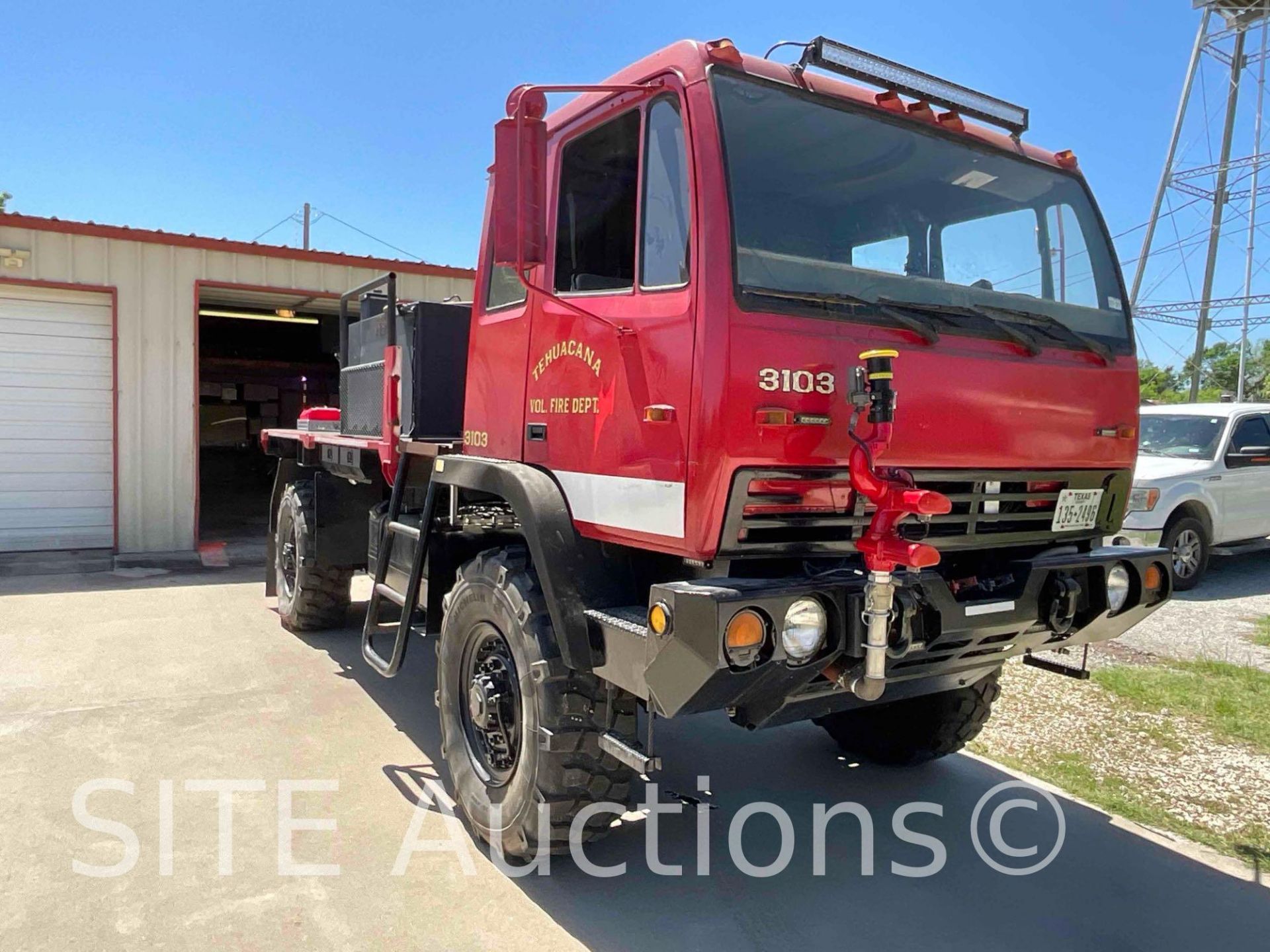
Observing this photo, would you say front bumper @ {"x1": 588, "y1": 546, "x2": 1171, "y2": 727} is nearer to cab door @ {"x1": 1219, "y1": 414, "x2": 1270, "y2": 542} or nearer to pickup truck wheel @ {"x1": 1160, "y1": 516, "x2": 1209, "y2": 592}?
pickup truck wheel @ {"x1": 1160, "y1": 516, "x2": 1209, "y2": 592}

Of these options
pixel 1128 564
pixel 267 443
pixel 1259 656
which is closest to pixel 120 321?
pixel 267 443

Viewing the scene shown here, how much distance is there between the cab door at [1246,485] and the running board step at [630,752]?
337 inches

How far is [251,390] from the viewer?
21.1 metres

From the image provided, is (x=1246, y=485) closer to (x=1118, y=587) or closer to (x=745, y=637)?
(x=1118, y=587)

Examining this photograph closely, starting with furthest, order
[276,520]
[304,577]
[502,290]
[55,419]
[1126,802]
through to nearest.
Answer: [55,419] → [276,520] → [304,577] → [1126,802] → [502,290]

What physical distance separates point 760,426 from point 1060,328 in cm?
148

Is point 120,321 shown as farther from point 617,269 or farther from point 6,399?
point 617,269

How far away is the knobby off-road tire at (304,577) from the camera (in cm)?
630

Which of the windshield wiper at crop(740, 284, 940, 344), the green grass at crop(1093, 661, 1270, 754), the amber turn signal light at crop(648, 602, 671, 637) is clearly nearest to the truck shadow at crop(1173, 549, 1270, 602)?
the green grass at crop(1093, 661, 1270, 754)

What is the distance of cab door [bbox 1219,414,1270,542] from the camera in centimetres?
909

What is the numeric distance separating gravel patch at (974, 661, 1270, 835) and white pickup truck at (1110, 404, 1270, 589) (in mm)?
3485

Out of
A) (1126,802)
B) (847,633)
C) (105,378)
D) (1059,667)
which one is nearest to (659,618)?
(847,633)

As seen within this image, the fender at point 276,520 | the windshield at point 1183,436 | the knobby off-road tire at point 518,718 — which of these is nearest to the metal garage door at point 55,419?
the fender at point 276,520

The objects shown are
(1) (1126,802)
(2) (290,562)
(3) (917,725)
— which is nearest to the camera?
(1) (1126,802)
